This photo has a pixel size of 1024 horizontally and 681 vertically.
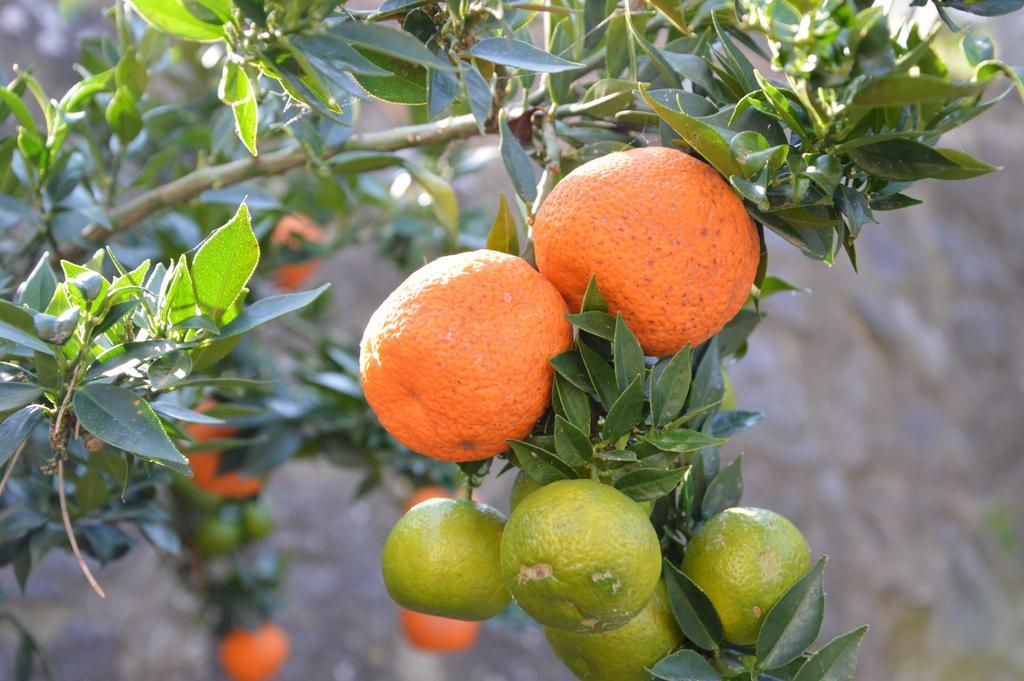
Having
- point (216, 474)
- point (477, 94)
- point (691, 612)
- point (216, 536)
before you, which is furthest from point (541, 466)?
point (216, 536)

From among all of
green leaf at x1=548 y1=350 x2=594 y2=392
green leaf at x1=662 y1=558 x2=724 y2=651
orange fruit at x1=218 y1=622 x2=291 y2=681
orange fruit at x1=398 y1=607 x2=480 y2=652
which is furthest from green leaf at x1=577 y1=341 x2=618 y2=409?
orange fruit at x1=218 y1=622 x2=291 y2=681

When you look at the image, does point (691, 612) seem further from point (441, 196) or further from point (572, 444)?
point (441, 196)

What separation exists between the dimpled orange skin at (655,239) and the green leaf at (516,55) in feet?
0.22

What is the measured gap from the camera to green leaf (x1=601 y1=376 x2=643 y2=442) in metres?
0.50

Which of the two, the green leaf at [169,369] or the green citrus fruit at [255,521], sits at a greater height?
the green leaf at [169,369]

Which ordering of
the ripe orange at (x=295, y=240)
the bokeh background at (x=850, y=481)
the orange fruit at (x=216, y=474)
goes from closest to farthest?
the orange fruit at (x=216, y=474) → the ripe orange at (x=295, y=240) → the bokeh background at (x=850, y=481)

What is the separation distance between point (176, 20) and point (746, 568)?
18.0 inches

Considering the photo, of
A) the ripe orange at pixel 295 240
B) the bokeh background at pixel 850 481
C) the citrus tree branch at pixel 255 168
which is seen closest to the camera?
the citrus tree branch at pixel 255 168

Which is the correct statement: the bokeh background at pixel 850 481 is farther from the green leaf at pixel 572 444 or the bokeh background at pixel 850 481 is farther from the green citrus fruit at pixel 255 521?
the green leaf at pixel 572 444

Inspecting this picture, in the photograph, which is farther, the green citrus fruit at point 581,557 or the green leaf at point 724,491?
the green leaf at point 724,491

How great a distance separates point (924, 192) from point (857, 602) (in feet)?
4.49

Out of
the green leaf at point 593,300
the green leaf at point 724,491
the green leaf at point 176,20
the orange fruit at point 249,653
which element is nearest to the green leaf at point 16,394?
the green leaf at point 176,20

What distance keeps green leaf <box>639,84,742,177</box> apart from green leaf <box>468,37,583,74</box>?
6 cm

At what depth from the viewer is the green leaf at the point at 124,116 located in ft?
2.57
